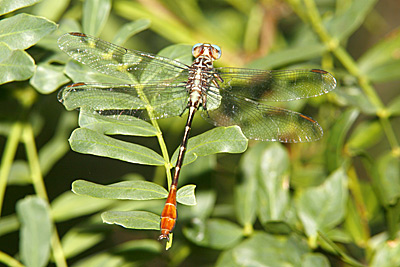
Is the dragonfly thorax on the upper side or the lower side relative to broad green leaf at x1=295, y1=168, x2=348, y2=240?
upper

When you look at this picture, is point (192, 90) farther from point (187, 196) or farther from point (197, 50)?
point (187, 196)

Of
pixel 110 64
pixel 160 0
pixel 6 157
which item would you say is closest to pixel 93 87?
pixel 110 64

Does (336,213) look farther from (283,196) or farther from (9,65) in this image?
(9,65)

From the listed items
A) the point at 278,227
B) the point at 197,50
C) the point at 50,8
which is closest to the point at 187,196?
the point at 278,227

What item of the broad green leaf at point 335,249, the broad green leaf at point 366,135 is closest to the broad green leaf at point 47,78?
the broad green leaf at point 335,249

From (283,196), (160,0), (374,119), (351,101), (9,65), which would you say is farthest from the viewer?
(160,0)

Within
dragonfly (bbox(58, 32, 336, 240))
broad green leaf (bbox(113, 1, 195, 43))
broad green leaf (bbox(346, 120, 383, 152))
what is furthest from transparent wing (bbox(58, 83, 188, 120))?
broad green leaf (bbox(346, 120, 383, 152))

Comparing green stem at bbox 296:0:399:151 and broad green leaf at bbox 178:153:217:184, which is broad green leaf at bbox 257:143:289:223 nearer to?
broad green leaf at bbox 178:153:217:184
